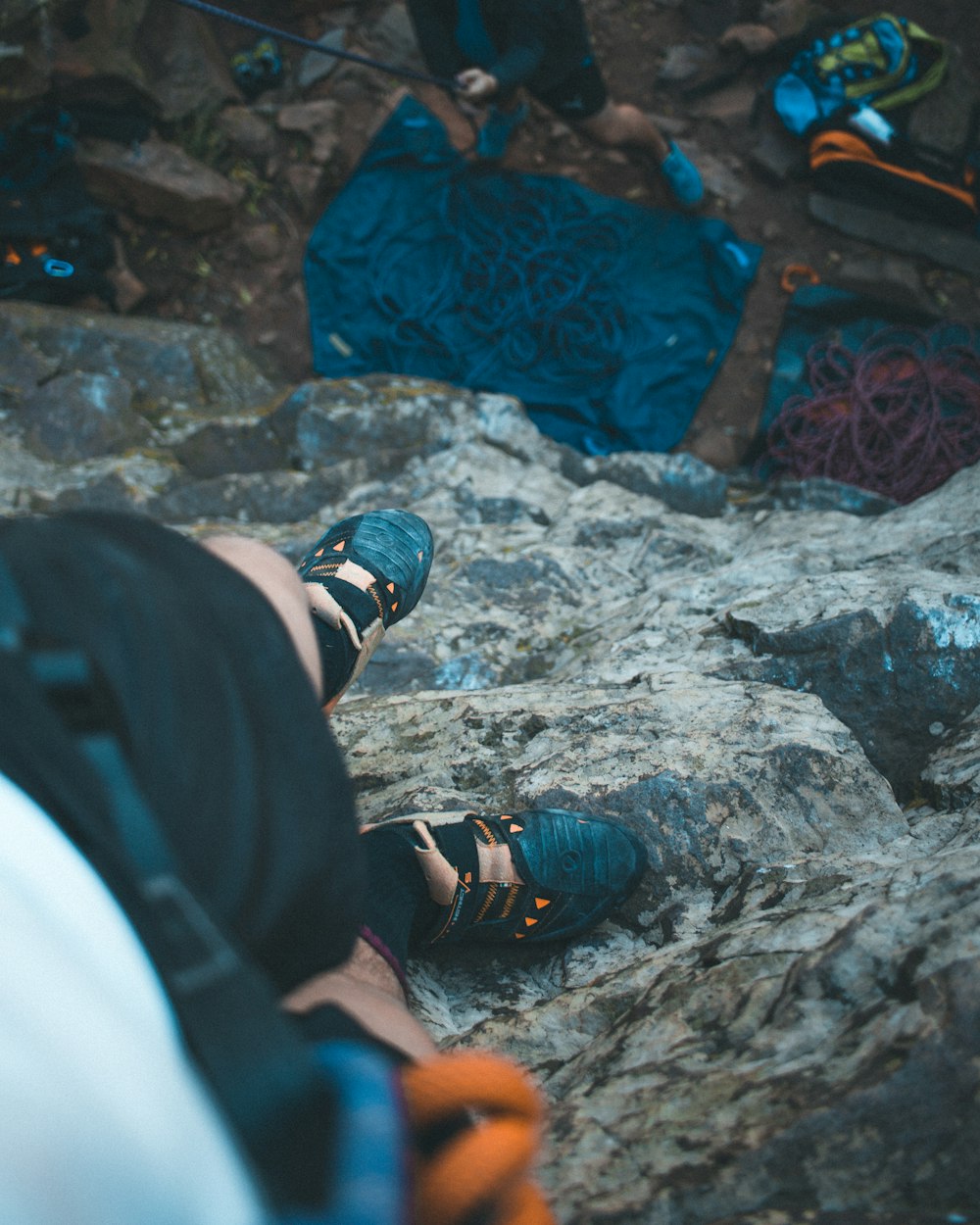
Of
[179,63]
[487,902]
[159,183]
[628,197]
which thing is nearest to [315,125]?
[179,63]

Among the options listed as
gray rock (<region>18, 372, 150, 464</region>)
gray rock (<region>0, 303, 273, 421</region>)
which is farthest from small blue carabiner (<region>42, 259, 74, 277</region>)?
gray rock (<region>18, 372, 150, 464</region>)

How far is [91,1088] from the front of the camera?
546 mm

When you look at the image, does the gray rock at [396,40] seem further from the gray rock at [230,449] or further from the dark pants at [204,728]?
the dark pants at [204,728]

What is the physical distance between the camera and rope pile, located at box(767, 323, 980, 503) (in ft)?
12.2

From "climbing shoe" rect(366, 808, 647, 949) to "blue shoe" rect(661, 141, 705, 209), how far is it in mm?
3629

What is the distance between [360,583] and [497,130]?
325 centimetres

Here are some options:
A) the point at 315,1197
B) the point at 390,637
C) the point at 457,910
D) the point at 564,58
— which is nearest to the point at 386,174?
the point at 564,58

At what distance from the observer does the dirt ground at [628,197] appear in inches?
156

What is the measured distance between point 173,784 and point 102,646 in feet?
0.44

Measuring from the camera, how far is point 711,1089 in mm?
953

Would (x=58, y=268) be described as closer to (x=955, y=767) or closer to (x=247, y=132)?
(x=247, y=132)

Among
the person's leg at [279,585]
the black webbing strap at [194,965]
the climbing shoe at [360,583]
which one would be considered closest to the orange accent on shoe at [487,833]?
the climbing shoe at [360,583]

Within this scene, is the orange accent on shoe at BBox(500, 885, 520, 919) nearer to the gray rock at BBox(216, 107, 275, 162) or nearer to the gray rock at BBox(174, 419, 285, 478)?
the gray rock at BBox(174, 419, 285, 478)

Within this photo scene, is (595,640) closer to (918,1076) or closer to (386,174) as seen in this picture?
(918,1076)
